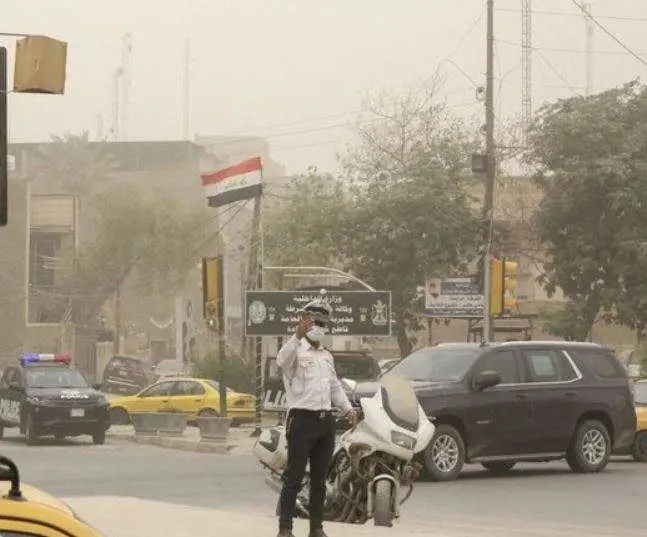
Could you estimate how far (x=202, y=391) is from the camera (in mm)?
36000

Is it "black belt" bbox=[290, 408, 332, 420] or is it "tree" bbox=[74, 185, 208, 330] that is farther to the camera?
"tree" bbox=[74, 185, 208, 330]

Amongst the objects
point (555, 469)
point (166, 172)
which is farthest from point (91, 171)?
point (555, 469)

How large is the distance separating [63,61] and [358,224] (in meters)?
31.7

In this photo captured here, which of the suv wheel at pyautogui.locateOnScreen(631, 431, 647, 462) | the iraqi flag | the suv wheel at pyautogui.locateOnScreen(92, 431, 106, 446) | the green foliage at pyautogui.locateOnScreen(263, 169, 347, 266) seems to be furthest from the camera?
the green foliage at pyautogui.locateOnScreen(263, 169, 347, 266)

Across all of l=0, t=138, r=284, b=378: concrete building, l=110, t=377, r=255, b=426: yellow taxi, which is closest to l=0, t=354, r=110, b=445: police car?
l=110, t=377, r=255, b=426: yellow taxi

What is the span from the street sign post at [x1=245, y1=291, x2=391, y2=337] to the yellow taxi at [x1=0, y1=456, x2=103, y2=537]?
2823 cm

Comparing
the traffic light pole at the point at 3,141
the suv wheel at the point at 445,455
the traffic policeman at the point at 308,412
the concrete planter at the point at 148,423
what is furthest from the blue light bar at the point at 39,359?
the traffic light pole at the point at 3,141

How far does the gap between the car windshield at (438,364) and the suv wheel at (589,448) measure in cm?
189

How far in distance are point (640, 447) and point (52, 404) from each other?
1144 centimetres

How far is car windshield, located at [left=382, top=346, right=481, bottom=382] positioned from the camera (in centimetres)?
2002

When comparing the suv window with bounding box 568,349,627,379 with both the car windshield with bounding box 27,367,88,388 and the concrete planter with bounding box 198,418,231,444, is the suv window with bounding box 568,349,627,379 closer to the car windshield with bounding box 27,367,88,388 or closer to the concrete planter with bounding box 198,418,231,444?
the concrete planter with bounding box 198,418,231,444

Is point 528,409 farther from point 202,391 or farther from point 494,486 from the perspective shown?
point 202,391

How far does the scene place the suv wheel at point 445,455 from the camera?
18.9 meters

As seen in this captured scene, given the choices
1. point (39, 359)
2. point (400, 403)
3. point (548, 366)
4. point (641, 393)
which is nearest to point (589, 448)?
point (548, 366)
